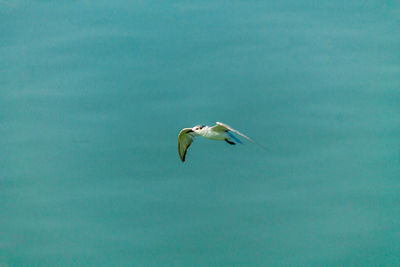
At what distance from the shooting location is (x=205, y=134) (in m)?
8.05

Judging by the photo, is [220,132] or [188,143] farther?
[188,143]

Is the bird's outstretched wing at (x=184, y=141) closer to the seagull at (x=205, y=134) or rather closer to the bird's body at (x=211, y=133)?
the seagull at (x=205, y=134)

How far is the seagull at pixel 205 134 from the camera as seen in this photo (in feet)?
25.2

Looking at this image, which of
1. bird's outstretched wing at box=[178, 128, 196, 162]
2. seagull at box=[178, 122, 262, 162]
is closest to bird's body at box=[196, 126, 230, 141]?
seagull at box=[178, 122, 262, 162]

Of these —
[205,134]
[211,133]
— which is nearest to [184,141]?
[205,134]

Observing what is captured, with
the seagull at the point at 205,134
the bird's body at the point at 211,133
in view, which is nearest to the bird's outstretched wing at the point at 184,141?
the seagull at the point at 205,134

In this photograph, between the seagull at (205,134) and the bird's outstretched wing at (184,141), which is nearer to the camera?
the seagull at (205,134)

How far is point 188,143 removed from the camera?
9047 mm

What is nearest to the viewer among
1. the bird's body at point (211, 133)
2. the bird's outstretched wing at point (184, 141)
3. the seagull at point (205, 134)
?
the seagull at point (205, 134)

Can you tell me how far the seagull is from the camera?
303 inches

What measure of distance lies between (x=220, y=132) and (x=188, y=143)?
1.40 m

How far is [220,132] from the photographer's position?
7.80 metres

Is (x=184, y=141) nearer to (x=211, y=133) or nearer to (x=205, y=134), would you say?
(x=205, y=134)

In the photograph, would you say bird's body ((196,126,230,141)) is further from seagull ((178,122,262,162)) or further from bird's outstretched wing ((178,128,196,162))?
bird's outstretched wing ((178,128,196,162))
